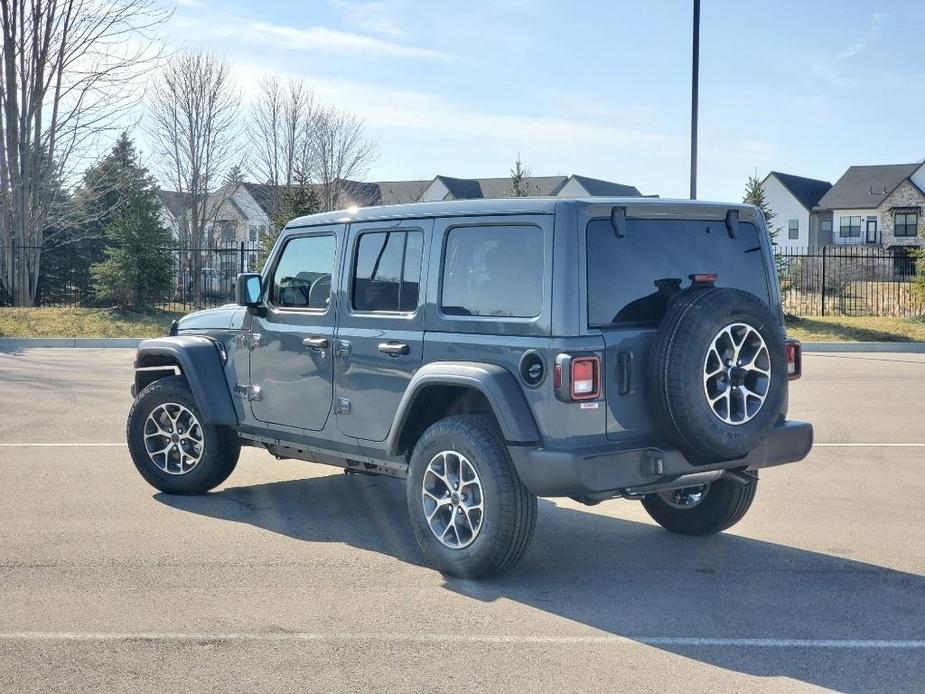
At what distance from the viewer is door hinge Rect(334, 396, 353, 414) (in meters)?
6.33

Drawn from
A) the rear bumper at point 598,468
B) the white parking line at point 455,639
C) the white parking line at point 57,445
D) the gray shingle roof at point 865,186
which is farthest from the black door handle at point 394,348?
the gray shingle roof at point 865,186

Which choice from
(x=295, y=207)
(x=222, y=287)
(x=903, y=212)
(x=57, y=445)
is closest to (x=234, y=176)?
(x=222, y=287)

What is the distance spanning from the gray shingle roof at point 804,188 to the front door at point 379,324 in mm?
80053

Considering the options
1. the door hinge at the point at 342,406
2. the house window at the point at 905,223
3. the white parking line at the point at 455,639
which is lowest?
the white parking line at the point at 455,639

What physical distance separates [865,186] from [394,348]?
258ft

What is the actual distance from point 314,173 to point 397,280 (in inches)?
1550

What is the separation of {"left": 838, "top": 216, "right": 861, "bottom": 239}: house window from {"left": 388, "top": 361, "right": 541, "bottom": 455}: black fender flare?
76.9 m

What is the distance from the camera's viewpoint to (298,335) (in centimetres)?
676

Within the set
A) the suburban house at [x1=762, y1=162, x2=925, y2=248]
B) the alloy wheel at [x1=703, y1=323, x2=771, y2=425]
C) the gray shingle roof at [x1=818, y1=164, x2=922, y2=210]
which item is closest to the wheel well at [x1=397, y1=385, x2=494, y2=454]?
the alloy wheel at [x1=703, y1=323, x2=771, y2=425]

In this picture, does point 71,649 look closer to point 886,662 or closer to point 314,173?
point 886,662

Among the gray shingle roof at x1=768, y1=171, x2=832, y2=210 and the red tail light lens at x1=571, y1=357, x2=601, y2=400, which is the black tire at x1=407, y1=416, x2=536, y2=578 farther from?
the gray shingle roof at x1=768, y1=171, x2=832, y2=210

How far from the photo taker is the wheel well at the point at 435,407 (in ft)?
19.0

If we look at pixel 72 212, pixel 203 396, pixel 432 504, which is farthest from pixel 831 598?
pixel 72 212

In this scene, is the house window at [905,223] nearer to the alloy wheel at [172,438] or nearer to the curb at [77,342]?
the curb at [77,342]
